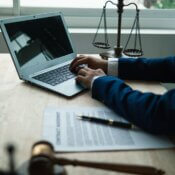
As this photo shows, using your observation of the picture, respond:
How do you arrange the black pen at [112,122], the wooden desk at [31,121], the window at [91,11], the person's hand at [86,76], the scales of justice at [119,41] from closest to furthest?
the wooden desk at [31,121] → the black pen at [112,122] → the person's hand at [86,76] → the scales of justice at [119,41] → the window at [91,11]

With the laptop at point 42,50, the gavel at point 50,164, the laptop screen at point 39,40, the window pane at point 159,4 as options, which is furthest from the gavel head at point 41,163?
the window pane at point 159,4

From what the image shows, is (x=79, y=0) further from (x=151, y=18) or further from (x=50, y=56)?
(x=50, y=56)

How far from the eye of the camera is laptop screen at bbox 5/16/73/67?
1.20 meters

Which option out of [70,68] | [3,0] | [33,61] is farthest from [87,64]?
[3,0]

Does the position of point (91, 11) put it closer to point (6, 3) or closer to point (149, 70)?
point (6, 3)

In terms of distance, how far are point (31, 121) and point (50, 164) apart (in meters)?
0.39

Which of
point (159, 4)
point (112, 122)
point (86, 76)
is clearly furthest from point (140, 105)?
point (159, 4)

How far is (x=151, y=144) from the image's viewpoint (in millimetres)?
833

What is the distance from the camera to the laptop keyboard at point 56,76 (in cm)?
118

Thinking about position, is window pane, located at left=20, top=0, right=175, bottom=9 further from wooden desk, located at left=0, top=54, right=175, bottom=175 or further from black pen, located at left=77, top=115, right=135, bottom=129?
black pen, located at left=77, top=115, right=135, bottom=129

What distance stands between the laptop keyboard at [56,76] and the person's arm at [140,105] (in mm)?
173

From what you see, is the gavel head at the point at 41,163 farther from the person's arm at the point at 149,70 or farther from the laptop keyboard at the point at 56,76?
the person's arm at the point at 149,70

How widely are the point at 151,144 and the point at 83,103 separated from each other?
29 cm

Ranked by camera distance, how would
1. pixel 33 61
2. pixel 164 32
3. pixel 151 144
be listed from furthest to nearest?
pixel 164 32 < pixel 33 61 < pixel 151 144
